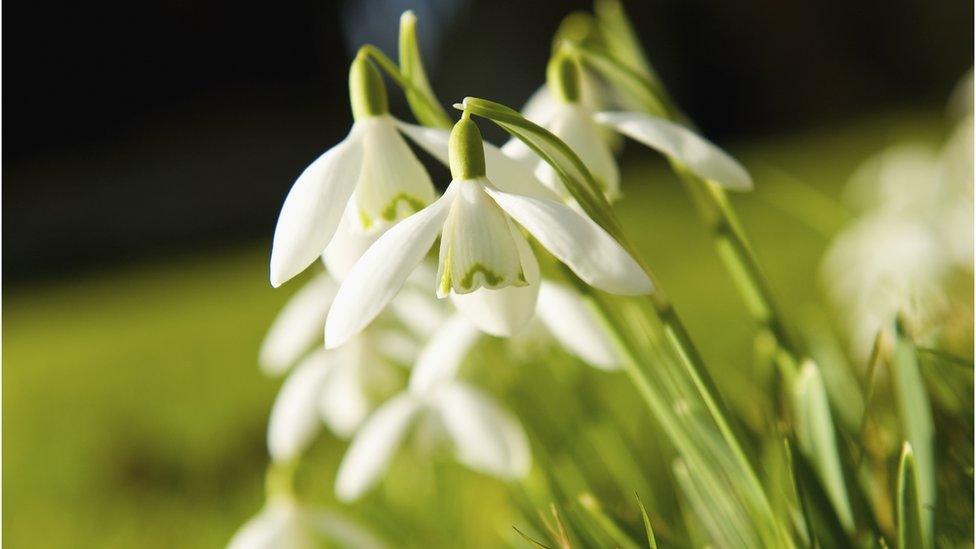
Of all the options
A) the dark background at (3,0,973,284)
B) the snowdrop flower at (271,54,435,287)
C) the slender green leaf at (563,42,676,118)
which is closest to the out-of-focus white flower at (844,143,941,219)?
the slender green leaf at (563,42,676,118)

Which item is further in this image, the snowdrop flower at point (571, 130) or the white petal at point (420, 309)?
the white petal at point (420, 309)

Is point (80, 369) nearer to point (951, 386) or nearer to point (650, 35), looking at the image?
point (951, 386)

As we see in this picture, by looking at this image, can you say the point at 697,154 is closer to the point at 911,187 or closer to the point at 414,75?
the point at 414,75

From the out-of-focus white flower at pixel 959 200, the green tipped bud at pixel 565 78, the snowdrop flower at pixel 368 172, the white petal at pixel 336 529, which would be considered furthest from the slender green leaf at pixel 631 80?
the out-of-focus white flower at pixel 959 200

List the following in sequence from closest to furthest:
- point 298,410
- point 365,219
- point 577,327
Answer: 1. point 365,219
2. point 577,327
3. point 298,410


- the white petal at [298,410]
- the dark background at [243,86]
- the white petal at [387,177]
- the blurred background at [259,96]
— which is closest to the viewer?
the white petal at [387,177]

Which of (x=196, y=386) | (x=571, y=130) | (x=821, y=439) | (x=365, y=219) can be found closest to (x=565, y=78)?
(x=571, y=130)

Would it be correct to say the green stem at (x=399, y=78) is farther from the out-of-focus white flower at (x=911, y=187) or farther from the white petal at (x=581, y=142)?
the out-of-focus white flower at (x=911, y=187)

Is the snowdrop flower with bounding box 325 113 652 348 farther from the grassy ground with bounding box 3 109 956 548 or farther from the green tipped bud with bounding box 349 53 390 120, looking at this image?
the grassy ground with bounding box 3 109 956 548

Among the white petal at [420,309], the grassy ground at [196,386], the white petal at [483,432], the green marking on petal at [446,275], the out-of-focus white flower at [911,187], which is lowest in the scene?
the grassy ground at [196,386]
